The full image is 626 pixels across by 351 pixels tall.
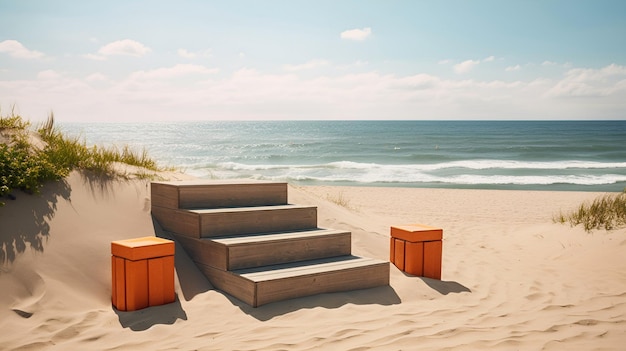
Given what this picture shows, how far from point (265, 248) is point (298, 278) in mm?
567

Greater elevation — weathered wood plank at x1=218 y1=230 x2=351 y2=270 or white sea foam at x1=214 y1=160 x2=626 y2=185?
weathered wood plank at x1=218 y1=230 x2=351 y2=270

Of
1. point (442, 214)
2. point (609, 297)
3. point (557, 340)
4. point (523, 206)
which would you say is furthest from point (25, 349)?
point (523, 206)

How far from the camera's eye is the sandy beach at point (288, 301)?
3.98m

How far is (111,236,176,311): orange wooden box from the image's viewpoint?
4.65m

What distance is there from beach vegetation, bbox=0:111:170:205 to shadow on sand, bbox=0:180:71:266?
14cm

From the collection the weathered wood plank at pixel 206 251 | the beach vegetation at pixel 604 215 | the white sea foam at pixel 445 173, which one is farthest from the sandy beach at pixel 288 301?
the white sea foam at pixel 445 173

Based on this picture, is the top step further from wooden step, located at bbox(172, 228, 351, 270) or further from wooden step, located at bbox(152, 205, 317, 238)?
wooden step, located at bbox(172, 228, 351, 270)

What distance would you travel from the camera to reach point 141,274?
4.70 m

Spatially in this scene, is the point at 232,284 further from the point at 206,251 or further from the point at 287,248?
the point at 287,248

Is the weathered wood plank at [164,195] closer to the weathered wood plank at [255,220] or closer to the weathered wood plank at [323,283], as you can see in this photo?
the weathered wood plank at [255,220]

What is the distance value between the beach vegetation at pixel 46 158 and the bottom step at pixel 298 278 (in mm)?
2324

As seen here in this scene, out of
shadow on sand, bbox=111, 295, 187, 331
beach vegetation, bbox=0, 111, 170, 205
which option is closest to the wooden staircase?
shadow on sand, bbox=111, 295, 187, 331

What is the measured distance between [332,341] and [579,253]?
539 centimetres

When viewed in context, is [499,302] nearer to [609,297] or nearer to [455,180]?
[609,297]
